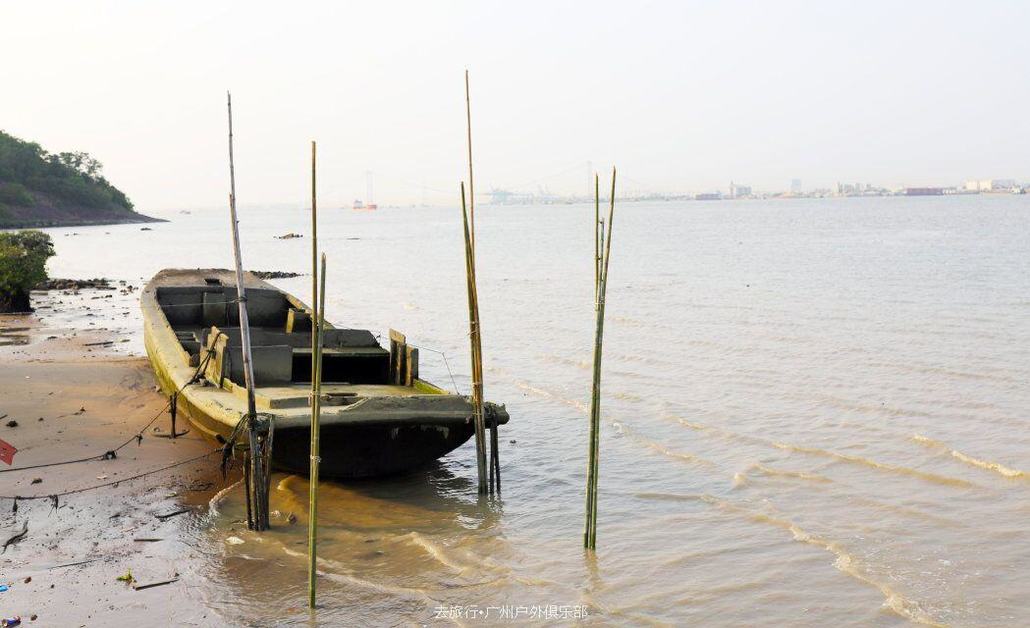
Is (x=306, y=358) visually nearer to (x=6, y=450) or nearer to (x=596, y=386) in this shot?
(x=6, y=450)

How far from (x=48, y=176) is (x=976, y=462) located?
120 metres

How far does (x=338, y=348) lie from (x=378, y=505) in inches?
117

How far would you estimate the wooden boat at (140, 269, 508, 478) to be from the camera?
957 centimetres

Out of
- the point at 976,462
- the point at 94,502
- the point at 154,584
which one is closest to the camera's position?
the point at 154,584

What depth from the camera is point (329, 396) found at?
10000 mm

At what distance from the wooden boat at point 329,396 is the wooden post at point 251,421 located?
36 cm

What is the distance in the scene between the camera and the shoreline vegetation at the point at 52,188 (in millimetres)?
103125

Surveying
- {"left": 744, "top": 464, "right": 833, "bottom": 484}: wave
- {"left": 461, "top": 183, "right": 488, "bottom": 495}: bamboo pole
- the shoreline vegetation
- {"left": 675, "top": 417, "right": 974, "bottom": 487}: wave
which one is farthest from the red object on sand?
the shoreline vegetation

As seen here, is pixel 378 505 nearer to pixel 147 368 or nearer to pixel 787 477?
pixel 787 477

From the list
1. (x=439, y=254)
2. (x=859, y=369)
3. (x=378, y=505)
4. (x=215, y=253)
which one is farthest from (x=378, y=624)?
(x=215, y=253)

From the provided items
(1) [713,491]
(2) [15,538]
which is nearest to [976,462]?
(1) [713,491]

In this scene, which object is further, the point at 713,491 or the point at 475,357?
the point at 713,491

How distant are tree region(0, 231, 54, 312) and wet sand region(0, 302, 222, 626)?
8.53m

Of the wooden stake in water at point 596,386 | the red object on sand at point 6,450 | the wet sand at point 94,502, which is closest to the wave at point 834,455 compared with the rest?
the wooden stake in water at point 596,386
